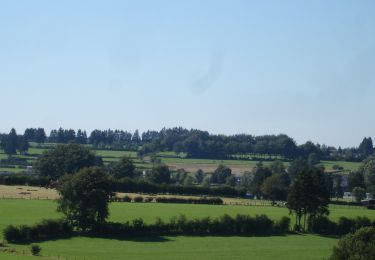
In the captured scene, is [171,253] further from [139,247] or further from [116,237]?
[116,237]

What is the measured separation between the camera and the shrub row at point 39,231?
204 feet

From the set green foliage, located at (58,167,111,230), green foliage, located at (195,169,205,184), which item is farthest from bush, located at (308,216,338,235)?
green foliage, located at (195,169,205,184)

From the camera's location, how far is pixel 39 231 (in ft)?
214

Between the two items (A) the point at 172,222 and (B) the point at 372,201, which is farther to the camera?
(B) the point at 372,201

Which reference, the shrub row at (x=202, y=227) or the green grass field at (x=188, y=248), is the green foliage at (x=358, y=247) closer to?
the green grass field at (x=188, y=248)

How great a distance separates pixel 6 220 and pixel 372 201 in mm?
66987

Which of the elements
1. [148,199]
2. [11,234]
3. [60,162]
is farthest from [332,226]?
[60,162]

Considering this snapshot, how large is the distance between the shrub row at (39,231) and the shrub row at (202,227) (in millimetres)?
4149

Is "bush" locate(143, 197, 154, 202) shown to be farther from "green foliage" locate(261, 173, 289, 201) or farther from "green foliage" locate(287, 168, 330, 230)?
"green foliage" locate(261, 173, 289, 201)

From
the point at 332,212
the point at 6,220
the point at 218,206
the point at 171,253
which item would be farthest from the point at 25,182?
the point at 171,253

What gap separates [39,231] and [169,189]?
55.5 metres

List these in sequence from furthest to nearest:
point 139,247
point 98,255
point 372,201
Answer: point 372,201 → point 139,247 → point 98,255

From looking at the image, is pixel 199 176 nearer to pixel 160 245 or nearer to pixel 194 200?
pixel 194 200

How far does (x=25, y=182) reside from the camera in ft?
390
